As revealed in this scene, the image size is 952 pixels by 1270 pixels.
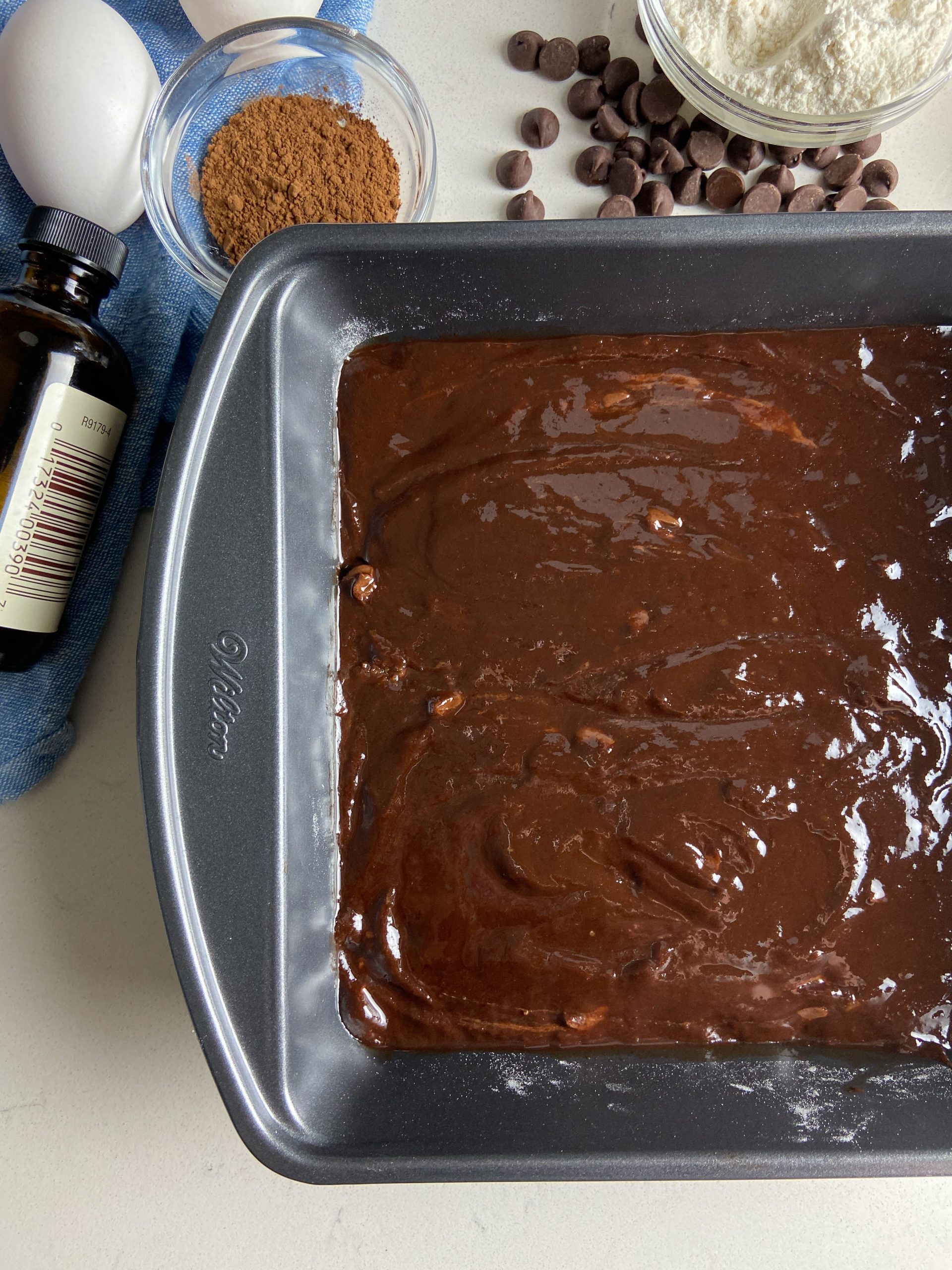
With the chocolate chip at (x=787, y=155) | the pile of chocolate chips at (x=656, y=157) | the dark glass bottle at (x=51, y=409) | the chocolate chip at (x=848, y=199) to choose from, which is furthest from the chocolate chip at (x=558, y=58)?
the dark glass bottle at (x=51, y=409)

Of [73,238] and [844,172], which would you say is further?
[844,172]

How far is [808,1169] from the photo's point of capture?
88 centimetres

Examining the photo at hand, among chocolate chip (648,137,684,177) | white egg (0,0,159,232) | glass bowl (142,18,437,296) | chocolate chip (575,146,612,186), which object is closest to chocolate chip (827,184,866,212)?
chocolate chip (648,137,684,177)

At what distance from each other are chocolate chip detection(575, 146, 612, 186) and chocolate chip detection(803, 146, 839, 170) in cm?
29

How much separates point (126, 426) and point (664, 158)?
84 centimetres

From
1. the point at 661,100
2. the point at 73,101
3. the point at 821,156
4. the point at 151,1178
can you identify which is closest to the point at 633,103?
the point at 661,100

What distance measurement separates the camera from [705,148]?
3.89 feet

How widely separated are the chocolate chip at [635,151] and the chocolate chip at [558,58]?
0.13 meters

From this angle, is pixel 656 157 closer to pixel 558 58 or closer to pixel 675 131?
pixel 675 131

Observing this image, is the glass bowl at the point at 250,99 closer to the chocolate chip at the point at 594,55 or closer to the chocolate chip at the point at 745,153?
the chocolate chip at the point at 594,55

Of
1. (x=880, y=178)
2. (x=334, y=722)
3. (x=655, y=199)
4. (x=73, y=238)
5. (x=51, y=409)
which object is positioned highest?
(x=880, y=178)

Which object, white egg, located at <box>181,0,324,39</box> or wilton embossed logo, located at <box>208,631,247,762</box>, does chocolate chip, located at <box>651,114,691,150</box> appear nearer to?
white egg, located at <box>181,0,324,39</box>

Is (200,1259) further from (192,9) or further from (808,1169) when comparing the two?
(192,9)

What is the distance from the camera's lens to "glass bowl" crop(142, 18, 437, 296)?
45.0 inches
